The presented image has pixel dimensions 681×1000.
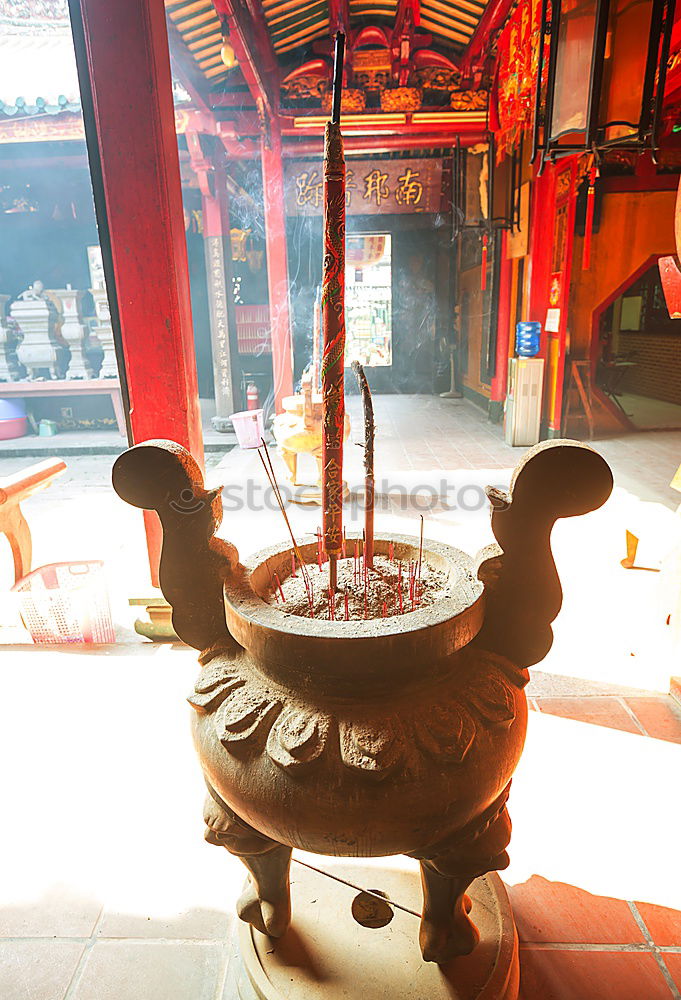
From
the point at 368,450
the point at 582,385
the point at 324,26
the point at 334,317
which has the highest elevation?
the point at 324,26

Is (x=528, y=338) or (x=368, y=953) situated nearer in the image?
(x=368, y=953)

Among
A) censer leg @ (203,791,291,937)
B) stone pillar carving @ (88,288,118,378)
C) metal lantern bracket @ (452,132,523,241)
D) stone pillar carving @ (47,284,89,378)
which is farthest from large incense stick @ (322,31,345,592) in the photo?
stone pillar carving @ (47,284,89,378)

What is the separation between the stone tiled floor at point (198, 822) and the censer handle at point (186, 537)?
72 centimetres

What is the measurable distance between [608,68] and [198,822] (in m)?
3.19

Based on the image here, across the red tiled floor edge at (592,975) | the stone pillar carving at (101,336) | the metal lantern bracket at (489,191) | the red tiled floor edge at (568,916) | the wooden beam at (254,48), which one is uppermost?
the wooden beam at (254,48)

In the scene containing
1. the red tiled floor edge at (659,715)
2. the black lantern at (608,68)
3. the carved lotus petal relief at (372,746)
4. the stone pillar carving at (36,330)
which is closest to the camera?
the carved lotus petal relief at (372,746)

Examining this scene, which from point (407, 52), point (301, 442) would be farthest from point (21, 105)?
point (301, 442)

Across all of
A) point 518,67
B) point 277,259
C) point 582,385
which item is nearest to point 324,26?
point 518,67

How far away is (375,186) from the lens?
8.22 metres

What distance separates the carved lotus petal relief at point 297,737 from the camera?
871 mm

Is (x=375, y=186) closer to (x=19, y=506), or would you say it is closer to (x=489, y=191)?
(x=489, y=191)

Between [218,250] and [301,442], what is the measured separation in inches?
161

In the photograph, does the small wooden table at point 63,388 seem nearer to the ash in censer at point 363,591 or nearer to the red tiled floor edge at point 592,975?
the ash in censer at point 363,591

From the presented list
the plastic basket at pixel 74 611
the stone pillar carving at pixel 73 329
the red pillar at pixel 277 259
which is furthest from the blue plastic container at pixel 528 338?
the stone pillar carving at pixel 73 329
